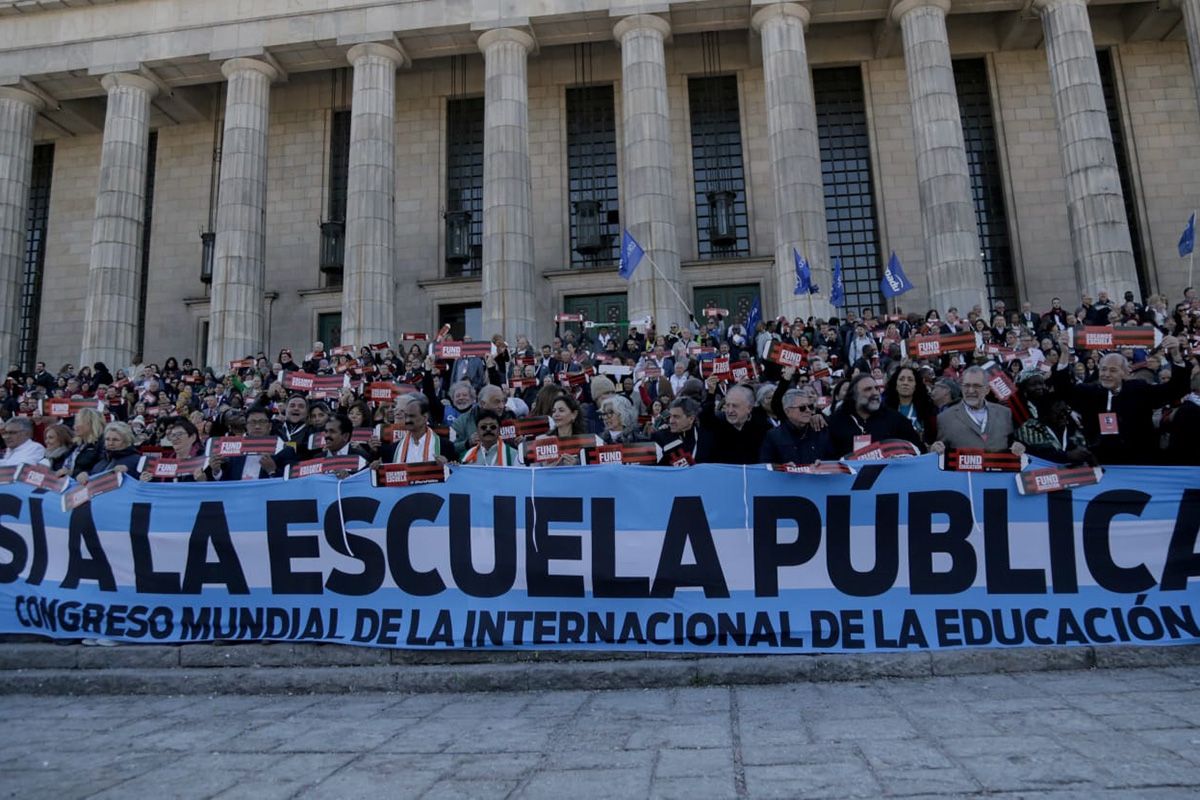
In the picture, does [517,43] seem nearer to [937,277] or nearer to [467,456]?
[937,277]

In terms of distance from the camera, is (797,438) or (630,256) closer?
(797,438)

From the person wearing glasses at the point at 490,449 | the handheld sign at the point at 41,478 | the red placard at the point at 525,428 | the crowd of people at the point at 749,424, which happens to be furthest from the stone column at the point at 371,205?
the person wearing glasses at the point at 490,449

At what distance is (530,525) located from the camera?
6.63 m

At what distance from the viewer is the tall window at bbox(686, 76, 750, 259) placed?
2708cm

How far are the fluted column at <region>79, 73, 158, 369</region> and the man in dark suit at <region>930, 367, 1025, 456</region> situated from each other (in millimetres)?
24825

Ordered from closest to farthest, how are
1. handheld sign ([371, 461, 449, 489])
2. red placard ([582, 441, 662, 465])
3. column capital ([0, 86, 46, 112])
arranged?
1. handheld sign ([371, 461, 449, 489])
2. red placard ([582, 441, 662, 465])
3. column capital ([0, 86, 46, 112])

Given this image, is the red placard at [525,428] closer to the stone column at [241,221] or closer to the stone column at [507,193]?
the stone column at [507,193]

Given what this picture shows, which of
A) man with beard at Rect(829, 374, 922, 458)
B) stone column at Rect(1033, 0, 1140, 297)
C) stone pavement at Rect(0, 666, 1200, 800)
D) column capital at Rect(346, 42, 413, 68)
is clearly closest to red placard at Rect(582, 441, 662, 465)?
man with beard at Rect(829, 374, 922, 458)

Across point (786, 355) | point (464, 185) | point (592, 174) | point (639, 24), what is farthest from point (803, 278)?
point (464, 185)

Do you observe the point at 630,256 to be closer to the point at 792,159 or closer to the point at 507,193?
the point at 507,193

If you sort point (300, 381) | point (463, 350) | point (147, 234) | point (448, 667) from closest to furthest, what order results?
point (448, 667), point (300, 381), point (463, 350), point (147, 234)

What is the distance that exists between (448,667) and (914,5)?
24.3m

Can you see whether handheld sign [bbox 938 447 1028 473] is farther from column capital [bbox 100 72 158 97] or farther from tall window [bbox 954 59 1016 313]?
column capital [bbox 100 72 158 97]

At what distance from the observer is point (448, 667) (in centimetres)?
630
